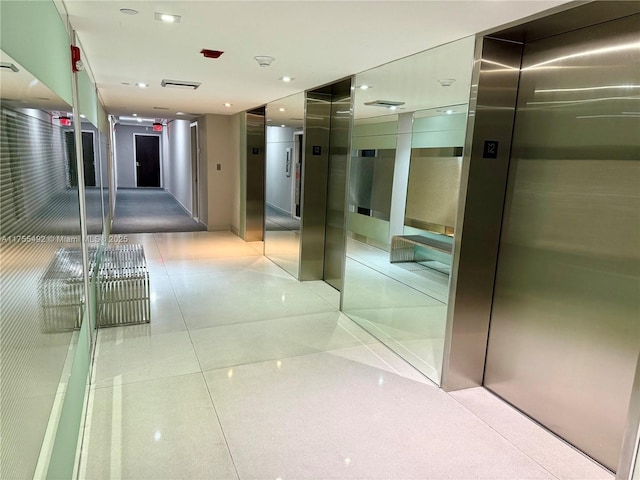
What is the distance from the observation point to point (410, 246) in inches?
158

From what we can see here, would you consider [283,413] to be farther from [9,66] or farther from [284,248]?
[284,248]

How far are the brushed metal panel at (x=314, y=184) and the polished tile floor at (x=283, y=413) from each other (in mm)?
1562

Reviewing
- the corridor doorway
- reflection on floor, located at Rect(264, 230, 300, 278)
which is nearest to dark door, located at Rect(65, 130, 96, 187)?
reflection on floor, located at Rect(264, 230, 300, 278)

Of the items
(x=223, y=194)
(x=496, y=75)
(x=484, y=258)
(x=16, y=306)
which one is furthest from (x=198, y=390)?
(x=223, y=194)

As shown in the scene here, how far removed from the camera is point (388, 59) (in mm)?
3547

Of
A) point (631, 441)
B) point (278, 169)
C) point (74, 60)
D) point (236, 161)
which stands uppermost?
point (74, 60)

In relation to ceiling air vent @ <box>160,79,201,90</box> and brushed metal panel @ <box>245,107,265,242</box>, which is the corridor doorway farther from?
ceiling air vent @ <box>160,79,201,90</box>

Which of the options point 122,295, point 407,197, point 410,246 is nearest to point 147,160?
point 122,295

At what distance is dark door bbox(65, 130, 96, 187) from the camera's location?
2387 mm

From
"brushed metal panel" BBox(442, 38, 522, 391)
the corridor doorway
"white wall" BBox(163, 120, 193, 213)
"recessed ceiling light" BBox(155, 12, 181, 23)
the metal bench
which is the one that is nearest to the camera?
the metal bench

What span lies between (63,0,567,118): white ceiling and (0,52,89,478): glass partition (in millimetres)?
1145

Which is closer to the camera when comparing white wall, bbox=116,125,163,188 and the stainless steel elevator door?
the stainless steel elevator door

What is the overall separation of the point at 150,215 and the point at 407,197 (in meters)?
8.95

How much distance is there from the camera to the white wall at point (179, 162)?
11.4 m
